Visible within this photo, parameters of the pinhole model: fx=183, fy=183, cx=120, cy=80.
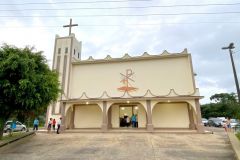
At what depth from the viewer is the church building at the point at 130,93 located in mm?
18203

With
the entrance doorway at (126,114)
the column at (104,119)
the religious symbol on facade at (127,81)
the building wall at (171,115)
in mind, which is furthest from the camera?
the entrance doorway at (126,114)

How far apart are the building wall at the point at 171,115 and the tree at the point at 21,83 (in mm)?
11426

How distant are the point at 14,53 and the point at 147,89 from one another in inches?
501

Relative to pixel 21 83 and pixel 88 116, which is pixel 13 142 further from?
pixel 88 116

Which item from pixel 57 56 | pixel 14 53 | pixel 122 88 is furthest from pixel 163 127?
pixel 57 56

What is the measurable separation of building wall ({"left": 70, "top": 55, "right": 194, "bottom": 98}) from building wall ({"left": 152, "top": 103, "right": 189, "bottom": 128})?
4.99ft

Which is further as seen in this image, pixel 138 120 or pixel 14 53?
pixel 138 120

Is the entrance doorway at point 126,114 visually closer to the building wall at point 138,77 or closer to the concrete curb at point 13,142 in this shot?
the building wall at point 138,77

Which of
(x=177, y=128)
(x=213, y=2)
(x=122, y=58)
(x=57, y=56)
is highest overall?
(x=57, y=56)

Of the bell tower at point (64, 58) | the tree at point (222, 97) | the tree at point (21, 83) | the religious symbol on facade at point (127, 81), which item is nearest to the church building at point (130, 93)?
Result: the religious symbol on facade at point (127, 81)

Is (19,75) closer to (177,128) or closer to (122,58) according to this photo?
(122,58)

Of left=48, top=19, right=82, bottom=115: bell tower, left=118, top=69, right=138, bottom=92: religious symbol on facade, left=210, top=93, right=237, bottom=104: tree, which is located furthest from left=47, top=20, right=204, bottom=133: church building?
left=210, top=93, right=237, bottom=104: tree

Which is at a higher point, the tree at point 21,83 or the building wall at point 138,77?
the building wall at point 138,77

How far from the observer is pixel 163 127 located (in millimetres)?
18922
